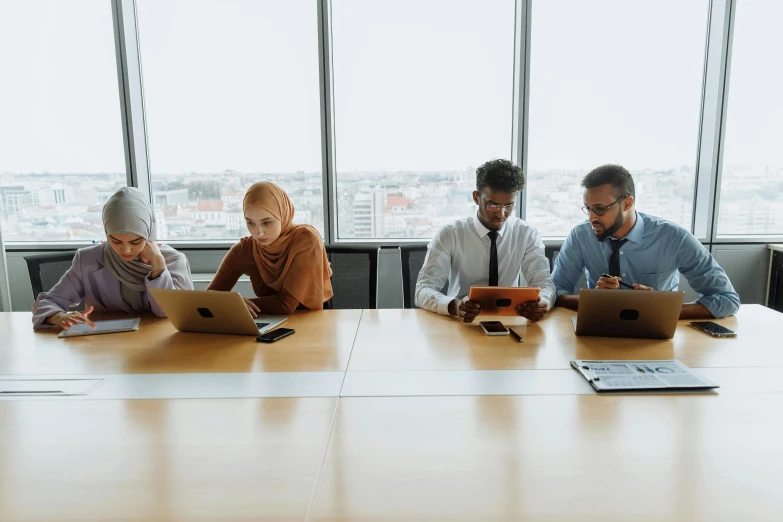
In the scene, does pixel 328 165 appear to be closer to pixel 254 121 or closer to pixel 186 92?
pixel 254 121

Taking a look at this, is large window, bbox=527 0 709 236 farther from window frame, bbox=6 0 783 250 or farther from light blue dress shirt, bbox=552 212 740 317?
light blue dress shirt, bbox=552 212 740 317

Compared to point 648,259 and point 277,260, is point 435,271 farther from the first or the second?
point 648,259

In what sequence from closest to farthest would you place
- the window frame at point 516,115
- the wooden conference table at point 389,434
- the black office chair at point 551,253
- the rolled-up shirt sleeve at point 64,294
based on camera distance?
1. the wooden conference table at point 389,434
2. the rolled-up shirt sleeve at point 64,294
3. the black office chair at point 551,253
4. the window frame at point 516,115

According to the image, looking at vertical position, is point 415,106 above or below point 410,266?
above

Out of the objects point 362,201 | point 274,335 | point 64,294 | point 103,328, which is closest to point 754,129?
point 362,201

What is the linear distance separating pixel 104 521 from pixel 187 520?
131 mm

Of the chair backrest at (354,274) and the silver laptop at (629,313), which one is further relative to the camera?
the chair backrest at (354,274)

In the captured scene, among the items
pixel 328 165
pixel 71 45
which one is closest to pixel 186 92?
pixel 71 45

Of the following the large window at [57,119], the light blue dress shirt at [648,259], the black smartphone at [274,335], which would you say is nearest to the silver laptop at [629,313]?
the light blue dress shirt at [648,259]

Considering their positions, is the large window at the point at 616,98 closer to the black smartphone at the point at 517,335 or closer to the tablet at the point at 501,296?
the tablet at the point at 501,296

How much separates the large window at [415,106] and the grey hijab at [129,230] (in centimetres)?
190

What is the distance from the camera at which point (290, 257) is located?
2176 millimetres

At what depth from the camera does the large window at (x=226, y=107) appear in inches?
142

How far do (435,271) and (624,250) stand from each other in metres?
0.85
